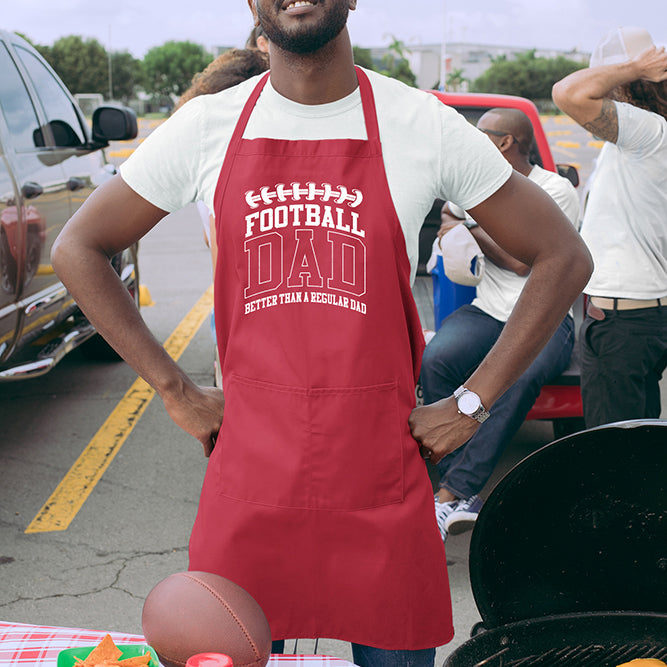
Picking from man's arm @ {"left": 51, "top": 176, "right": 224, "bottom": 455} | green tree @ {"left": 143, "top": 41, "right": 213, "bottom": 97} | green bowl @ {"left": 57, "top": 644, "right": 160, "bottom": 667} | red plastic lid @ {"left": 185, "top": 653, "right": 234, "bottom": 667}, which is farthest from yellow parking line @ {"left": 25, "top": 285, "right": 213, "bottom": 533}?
green tree @ {"left": 143, "top": 41, "right": 213, "bottom": 97}

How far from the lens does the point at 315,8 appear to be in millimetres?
1653

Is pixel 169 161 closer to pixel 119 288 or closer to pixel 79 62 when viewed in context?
pixel 119 288

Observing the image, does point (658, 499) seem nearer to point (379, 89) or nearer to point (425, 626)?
point (425, 626)

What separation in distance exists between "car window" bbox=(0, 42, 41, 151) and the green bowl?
348cm

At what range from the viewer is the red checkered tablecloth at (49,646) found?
1600mm

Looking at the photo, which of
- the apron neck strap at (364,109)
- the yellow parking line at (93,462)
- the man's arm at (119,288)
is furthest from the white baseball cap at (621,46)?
the yellow parking line at (93,462)

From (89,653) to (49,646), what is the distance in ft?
0.44

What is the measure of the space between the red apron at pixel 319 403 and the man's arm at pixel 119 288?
166 millimetres

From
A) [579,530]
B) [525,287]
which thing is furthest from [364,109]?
[579,530]

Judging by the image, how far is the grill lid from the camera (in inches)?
65.3

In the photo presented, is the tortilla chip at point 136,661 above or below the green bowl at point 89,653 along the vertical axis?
above

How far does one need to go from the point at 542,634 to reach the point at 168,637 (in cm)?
82

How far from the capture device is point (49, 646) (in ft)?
5.36

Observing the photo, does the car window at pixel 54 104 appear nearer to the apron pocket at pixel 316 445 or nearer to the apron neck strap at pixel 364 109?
the apron neck strap at pixel 364 109
